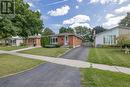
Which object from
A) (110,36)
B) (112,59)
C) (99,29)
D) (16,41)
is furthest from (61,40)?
(99,29)

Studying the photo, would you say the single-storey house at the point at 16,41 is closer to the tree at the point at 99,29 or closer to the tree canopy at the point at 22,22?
the tree canopy at the point at 22,22

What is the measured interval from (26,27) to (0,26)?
24.9 feet

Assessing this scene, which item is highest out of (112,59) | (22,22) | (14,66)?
(22,22)

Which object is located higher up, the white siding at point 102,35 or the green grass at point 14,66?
the white siding at point 102,35

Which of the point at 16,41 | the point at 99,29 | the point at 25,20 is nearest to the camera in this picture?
the point at 25,20

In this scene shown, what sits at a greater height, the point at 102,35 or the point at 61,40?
the point at 102,35

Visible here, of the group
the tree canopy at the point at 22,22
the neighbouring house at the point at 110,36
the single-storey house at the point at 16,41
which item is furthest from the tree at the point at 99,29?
the tree canopy at the point at 22,22

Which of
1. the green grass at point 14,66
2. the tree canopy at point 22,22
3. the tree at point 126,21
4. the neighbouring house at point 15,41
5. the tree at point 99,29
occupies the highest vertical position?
the tree at point 126,21

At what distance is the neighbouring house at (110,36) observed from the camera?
41.5 metres

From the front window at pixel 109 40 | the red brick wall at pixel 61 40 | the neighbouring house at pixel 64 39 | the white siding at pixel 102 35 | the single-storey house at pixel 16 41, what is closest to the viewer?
the white siding at pixel 102 35

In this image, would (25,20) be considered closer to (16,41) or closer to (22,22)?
(22,22)

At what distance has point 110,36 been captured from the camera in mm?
42562

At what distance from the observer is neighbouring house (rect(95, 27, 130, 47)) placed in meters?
41.5

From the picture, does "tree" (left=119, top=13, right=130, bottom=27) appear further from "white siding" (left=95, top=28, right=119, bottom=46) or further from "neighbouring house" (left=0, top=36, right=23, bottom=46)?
"neighbouring house" (left=0, top=36, right=23, bottom=46)
